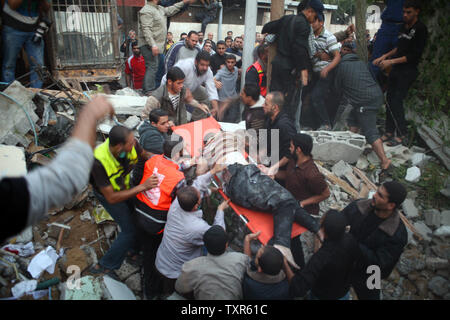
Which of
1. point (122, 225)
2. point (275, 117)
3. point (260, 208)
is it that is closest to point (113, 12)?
point (275, 117)

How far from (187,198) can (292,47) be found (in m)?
3.13

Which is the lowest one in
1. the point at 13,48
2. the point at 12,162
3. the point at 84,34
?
the point at 12,162

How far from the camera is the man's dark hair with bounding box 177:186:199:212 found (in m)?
2.59

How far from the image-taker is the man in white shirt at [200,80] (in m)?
4.53

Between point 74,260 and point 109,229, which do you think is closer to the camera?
point 74,260

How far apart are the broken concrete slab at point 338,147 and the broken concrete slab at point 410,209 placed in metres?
0.94

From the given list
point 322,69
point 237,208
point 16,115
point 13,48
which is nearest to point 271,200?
point 237,208

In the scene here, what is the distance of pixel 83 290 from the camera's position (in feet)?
9.32

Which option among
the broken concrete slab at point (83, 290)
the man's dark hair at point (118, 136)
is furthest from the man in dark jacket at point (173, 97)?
the broken concrete slab at point (83, 290)

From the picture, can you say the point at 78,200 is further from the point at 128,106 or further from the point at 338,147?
the point at 338,147

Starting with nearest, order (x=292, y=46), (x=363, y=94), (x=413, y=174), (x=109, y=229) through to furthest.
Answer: (x=109, y=229) → (x=413, y=174) → (x=292, y=46) → (x=363, y=94)

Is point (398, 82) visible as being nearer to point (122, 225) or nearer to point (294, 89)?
point (294, 89)

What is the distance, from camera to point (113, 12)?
5.84 m

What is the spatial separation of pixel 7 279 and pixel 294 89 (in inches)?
175
